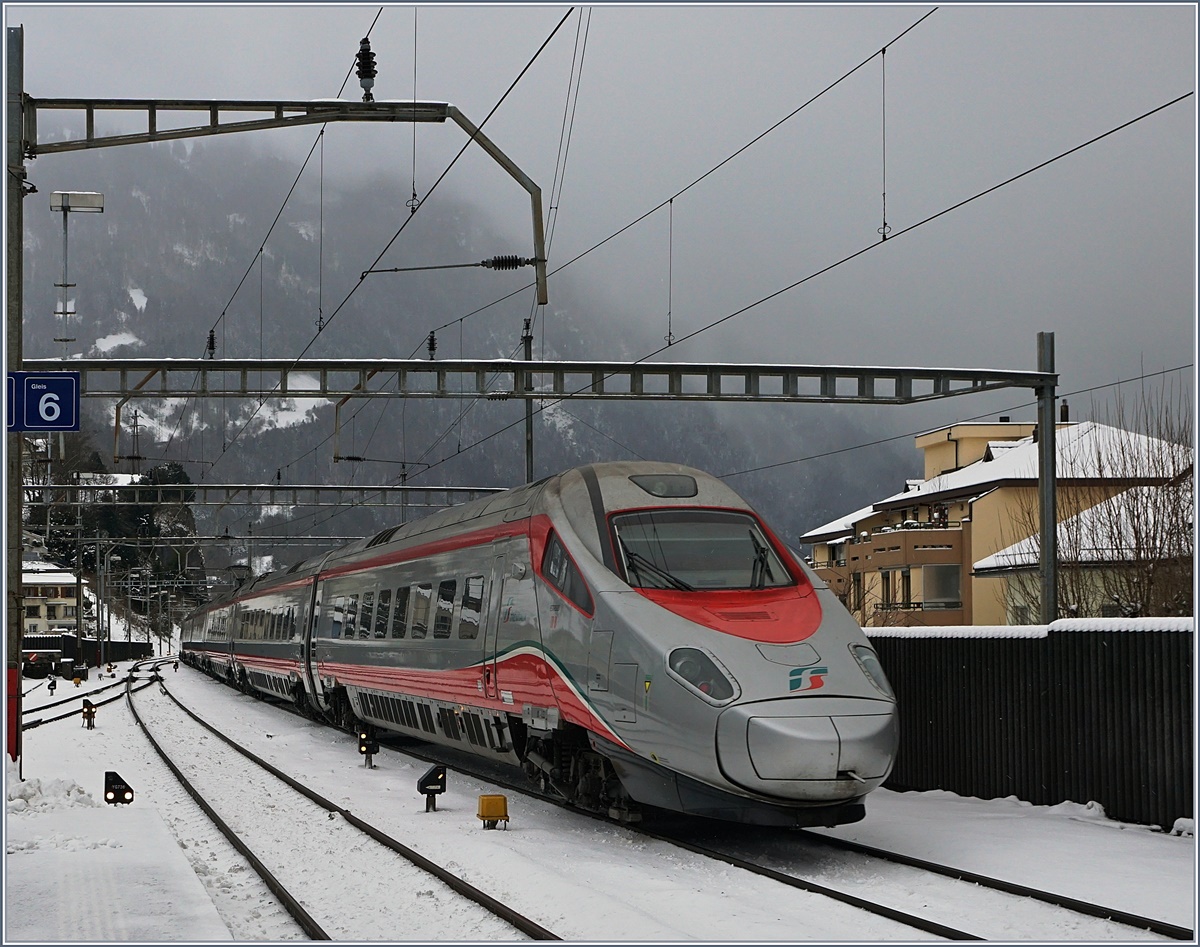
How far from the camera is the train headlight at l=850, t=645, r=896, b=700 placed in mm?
11430

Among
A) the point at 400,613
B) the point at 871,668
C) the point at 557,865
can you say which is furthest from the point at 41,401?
the point at 871,668

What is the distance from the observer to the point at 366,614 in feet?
72.7

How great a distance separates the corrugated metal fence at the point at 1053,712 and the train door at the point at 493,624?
4943mm

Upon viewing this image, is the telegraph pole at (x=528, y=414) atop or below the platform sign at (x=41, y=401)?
atop

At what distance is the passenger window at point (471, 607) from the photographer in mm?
15773

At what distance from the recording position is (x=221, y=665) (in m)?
49.2

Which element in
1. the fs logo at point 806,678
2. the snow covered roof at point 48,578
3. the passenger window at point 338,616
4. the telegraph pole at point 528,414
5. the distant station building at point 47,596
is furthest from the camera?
the distant station building at point 47,596

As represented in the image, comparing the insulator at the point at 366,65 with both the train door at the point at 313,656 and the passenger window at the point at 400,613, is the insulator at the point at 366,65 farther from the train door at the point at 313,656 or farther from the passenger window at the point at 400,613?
the train door at the point at 313,656

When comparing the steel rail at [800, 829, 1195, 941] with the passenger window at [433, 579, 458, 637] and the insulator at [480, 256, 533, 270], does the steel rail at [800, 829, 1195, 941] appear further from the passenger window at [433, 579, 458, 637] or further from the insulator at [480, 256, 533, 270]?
the insulator at [480, 256, 533, 270]

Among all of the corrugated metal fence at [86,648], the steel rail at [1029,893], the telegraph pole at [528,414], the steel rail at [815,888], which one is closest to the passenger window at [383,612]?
the steel rail at [815,888]

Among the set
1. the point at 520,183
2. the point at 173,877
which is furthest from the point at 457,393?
the point at 173,877

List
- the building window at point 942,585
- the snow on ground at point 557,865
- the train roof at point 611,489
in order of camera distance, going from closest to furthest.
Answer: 1. the snow on ground at point 557,865
2. the train roof at point 611,489
3. the building window at point 942,585

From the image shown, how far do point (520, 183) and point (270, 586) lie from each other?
20836 millimetres

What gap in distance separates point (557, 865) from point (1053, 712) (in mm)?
5784
